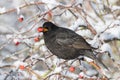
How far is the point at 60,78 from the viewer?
4.38 meters

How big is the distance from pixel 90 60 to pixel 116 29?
416mm

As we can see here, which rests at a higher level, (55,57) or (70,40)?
(70,40)

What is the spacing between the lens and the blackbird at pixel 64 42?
5305 millimetres

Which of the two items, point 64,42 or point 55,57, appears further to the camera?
point 64,42

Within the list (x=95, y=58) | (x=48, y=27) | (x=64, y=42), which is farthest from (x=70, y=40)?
(x=95, y=58)

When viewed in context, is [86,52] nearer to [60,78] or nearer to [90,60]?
[90,60]

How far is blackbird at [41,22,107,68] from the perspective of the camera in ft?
17.4

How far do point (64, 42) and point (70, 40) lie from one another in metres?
0.07

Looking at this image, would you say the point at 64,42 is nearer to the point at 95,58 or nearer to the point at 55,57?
the point at 55,57

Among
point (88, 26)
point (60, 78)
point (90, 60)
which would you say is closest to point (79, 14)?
point (88, 26)

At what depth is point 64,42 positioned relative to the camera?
17.8 ft

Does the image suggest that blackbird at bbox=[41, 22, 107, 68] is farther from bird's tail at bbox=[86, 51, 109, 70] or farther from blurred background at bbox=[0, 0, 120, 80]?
blurred background at bbox=[0, 0, 120, 80]

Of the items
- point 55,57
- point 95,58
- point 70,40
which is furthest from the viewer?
point 70,40

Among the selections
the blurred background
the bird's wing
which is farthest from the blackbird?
the blurred background
